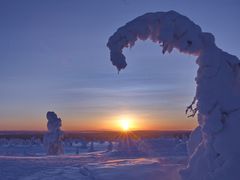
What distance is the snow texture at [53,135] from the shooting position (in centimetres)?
3550

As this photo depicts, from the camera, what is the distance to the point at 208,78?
10.3 metres

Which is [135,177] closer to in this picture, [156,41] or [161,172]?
[161,172]

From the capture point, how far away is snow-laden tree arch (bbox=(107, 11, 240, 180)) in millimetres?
10133

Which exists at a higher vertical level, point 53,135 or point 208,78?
point 208,78

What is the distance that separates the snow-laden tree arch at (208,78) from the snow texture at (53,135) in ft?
85.7

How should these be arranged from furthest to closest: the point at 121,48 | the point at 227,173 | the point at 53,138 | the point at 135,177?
the point at 53,138 → the point at 135,177 → the point at 121,48 → the point at 227,173

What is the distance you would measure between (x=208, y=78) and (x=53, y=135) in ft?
89.1

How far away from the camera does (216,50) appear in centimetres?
1040

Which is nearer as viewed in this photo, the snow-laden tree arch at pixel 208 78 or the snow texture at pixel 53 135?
the snow-laden tree arch at pixel 208 78

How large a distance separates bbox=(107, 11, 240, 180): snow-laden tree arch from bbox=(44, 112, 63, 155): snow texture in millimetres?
26134

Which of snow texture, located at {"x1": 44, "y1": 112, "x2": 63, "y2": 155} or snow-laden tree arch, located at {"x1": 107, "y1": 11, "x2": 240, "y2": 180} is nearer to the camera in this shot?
snow-laden tree arch, located at {"x1": 107, "y1": 11, "x2": 240, "y2": 180}

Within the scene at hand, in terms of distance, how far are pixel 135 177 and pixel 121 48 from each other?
12.5 feet

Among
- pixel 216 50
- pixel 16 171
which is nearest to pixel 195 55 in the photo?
pixel 216 50

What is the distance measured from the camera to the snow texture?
1398 inches
